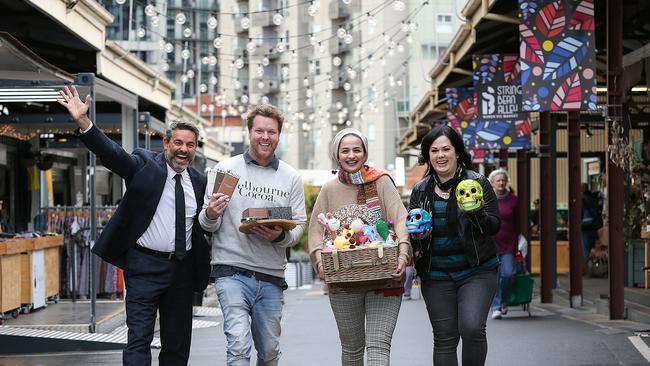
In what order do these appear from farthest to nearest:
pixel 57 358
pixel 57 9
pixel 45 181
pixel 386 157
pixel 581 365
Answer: pixel 386 157 < pixel 45 181 < pixel 57 9 < pixel 57 358 < pixel 581 365

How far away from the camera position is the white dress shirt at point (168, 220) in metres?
6.96

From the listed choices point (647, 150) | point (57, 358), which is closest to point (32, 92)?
point (57, 358)

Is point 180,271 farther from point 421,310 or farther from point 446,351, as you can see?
point 421,310

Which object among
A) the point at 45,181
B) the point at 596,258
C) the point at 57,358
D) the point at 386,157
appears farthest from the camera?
the point at 386,157

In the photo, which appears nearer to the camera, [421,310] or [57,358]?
[57,358]

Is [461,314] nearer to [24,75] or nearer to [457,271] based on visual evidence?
[457,271]

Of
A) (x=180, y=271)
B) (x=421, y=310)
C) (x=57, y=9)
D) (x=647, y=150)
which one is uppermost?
(x=57, y=9)

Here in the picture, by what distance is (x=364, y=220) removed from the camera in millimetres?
6730

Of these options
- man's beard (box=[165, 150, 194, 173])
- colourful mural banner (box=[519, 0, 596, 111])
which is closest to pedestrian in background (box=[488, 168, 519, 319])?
colourful mural banner (box=[519, 0, 596, 111])

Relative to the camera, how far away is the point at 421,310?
17016mm

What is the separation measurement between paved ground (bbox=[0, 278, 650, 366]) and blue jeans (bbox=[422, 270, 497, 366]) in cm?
311

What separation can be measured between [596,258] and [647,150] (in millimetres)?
4783

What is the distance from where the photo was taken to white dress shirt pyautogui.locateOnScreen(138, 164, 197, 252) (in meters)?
6.96

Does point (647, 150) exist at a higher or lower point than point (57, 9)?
lower
